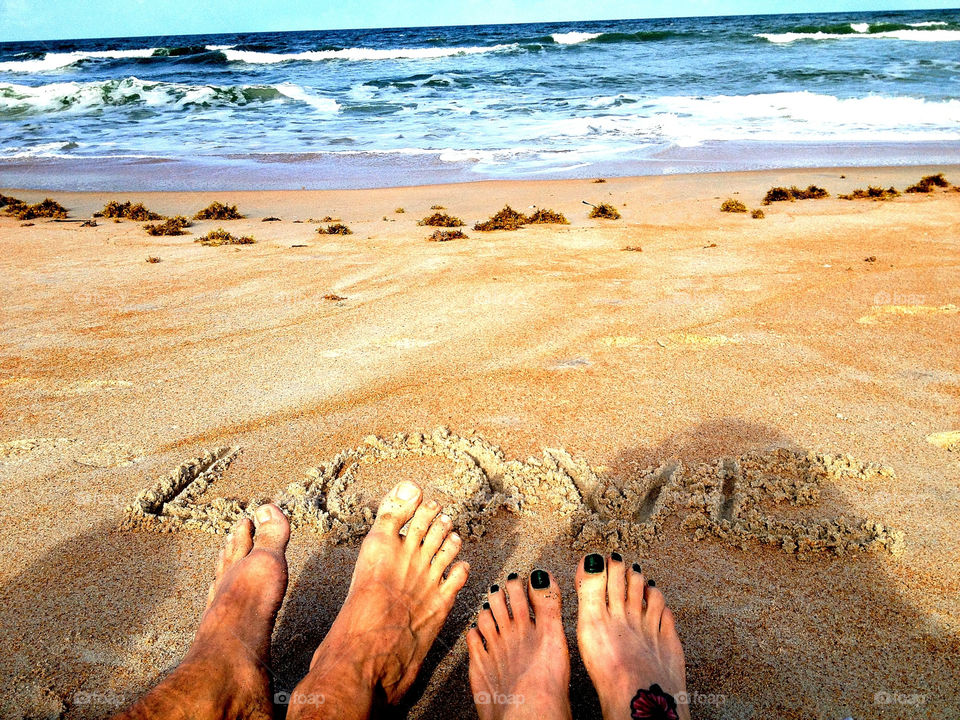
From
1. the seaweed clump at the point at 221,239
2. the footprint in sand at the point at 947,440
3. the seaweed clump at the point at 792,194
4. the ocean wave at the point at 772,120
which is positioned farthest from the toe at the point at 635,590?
the ocean wave at the point at 772,120

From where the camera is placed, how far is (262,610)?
1437 millimetres

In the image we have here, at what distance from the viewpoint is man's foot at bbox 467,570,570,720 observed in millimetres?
1287

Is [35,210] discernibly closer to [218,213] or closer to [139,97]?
[218,213]

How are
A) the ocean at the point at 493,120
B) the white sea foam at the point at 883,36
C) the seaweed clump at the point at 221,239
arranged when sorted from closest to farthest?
the seaweed clump at the point at 221,239 < the ocean at the point at 493,120 < the white sea foam at the point at 883,36

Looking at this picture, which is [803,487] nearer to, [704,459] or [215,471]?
[704,459]

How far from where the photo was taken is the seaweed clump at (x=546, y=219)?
199 inches

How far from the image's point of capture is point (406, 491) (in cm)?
169

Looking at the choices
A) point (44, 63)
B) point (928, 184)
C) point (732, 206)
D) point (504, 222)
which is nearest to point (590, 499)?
point (504, 222)

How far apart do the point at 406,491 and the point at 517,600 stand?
378 millimetres

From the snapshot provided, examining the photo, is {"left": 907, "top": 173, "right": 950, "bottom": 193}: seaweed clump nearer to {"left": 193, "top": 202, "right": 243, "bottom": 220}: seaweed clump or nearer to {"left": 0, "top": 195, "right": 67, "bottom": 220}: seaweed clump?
{"left": 193, "top": 202, "right": 243, "bottom": 220}: seaweed clump

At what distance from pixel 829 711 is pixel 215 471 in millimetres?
1594

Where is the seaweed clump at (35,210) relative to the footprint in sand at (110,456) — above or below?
above

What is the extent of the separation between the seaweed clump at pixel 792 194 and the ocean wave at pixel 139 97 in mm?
10402

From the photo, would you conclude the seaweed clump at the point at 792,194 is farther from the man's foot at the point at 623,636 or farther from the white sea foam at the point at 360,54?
the white sea foam at the point at 360,54
